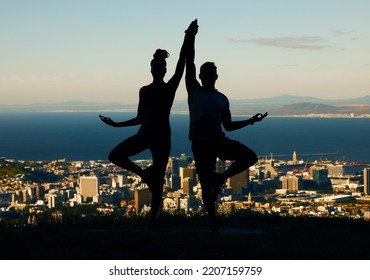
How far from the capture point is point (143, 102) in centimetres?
957

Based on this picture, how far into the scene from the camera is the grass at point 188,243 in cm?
776

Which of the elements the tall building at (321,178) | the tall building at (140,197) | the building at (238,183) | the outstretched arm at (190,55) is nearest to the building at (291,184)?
the tall building at (321,178)

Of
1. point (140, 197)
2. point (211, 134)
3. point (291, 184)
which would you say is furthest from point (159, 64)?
point (291, 184)

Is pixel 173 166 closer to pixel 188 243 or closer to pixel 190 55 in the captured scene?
pixel 190 55

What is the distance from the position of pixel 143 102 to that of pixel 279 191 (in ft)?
144

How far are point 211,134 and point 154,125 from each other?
0.64 meters

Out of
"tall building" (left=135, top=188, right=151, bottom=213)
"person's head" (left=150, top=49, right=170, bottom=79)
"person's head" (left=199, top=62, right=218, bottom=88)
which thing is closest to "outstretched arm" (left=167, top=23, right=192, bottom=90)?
"person's head" (left=150, top=49, right=170, bottom=79)

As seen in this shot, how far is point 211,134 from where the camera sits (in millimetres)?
9273

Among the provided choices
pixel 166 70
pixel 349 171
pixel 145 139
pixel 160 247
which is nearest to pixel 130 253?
pixel 160 247

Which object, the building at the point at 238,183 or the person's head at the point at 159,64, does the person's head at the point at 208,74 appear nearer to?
the person's head at the point at 159,64

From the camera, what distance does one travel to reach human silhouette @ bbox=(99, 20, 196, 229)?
31.0 ft

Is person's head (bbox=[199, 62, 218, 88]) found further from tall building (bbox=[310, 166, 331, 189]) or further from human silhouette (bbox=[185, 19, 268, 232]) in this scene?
tall building (bbox=[310, 166, 331, 189])

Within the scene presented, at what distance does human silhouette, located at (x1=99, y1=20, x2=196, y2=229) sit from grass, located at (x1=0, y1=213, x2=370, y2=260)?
672 millimetres
